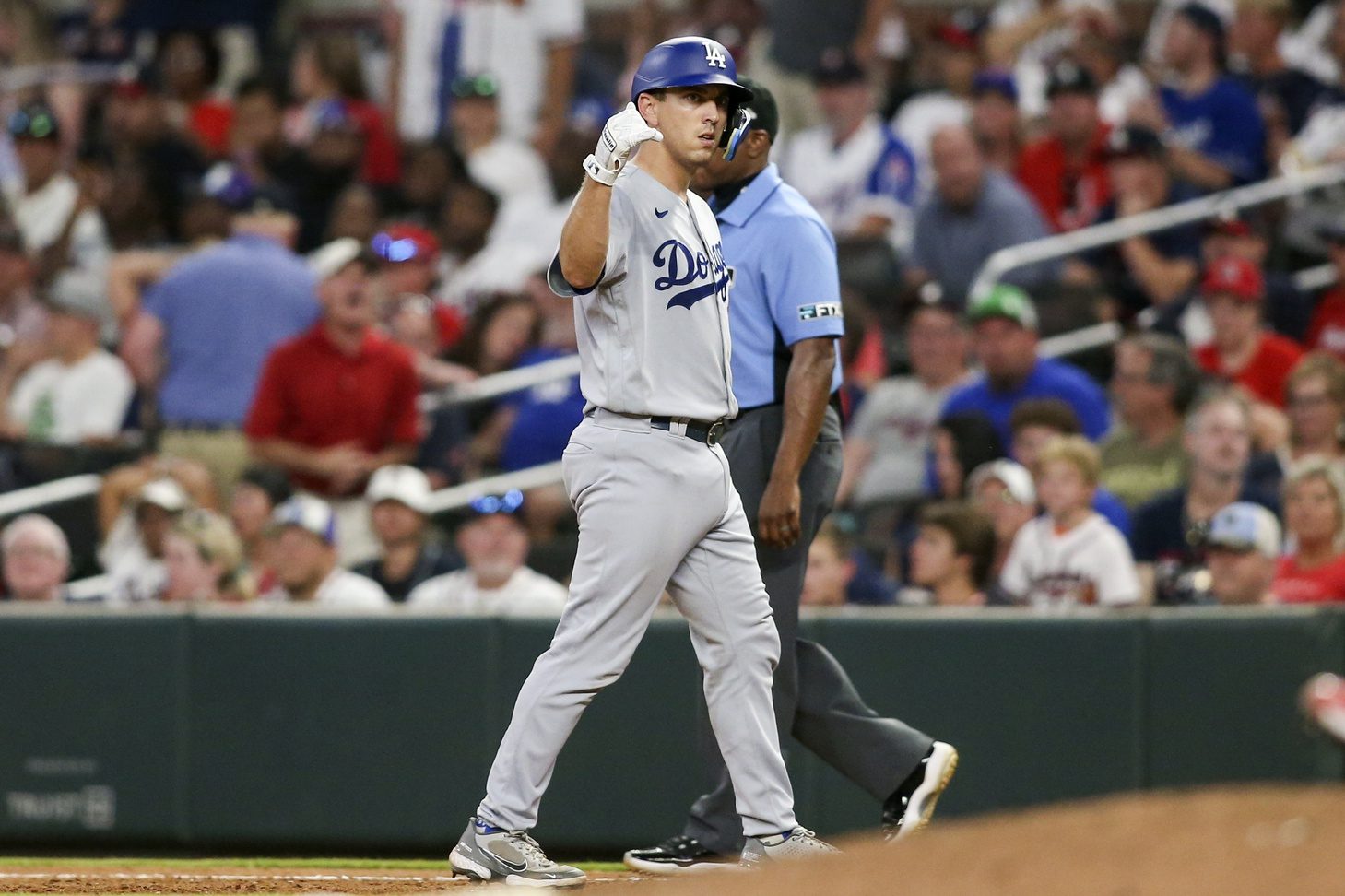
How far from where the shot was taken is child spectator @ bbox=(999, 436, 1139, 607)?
745 cm

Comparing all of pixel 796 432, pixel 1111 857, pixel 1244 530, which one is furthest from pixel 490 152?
pixel 1111 857

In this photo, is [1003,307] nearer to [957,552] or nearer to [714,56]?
[957,552]

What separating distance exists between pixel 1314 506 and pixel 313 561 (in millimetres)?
3734

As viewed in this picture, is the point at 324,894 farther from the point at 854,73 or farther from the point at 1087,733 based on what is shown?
the point at 854,73

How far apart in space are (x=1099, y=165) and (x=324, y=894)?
269 inches

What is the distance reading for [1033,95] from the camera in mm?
12141

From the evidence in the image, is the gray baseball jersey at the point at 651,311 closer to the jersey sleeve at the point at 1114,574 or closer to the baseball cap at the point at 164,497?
the jersey sleeve at the point at 1114,574

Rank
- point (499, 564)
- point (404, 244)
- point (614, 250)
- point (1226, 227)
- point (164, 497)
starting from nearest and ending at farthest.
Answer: point (614, 250) < point (499, 564) < point (164, 497) < point (1226, 227) < point (404, 244)

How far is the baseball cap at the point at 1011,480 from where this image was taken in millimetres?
7934

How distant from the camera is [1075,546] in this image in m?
7.54

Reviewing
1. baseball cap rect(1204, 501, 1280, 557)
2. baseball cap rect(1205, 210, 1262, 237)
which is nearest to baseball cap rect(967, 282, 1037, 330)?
baseball cap rect(1205, 210, 1262, 237)

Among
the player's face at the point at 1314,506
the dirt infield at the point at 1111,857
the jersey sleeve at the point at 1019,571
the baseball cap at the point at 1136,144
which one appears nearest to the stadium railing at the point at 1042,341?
the baseball cap at the point at 1136,144

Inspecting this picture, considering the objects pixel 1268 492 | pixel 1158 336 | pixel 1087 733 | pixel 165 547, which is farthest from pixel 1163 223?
pixel 165 547

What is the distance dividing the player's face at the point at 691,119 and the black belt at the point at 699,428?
23.8 inches
